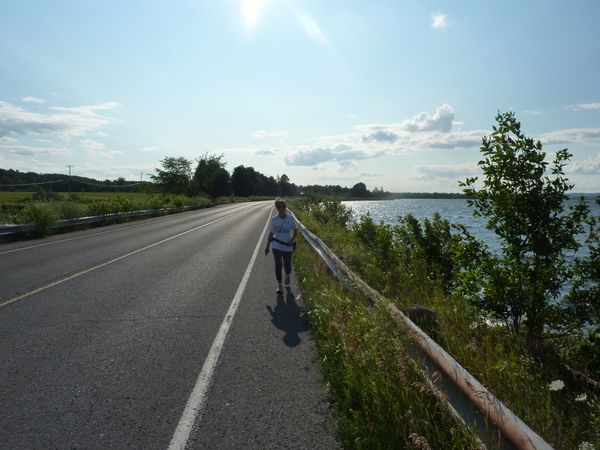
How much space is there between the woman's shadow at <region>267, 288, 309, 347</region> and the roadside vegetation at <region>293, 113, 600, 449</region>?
16.0 inches

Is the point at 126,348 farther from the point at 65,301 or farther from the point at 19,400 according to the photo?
the point at 65,301

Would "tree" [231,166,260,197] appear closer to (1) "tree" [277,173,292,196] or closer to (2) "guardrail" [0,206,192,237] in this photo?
(1) "tree" [277,173,292,196]

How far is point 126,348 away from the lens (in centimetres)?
563

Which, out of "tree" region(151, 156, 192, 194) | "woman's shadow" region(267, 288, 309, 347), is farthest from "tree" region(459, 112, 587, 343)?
"tree" region(151, 156, 192, 194)

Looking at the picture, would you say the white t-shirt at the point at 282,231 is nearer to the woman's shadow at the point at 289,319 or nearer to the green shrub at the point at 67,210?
the woman's shadow at the point at 289,319

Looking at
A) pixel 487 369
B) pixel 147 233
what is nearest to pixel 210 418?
pixel 487 369

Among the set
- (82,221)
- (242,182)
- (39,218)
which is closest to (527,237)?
(39,218)

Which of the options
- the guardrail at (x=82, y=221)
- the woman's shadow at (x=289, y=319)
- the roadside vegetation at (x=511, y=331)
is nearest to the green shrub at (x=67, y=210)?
the guardrail at (x=82, y=221)

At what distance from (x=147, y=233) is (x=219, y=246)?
20.5 feet

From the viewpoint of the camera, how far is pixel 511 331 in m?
5.54

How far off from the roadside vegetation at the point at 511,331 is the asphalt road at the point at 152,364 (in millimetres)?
438

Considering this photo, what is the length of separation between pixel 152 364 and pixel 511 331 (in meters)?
4.34

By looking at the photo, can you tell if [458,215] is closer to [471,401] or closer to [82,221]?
[82,221]

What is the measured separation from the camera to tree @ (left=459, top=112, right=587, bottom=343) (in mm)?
4895
